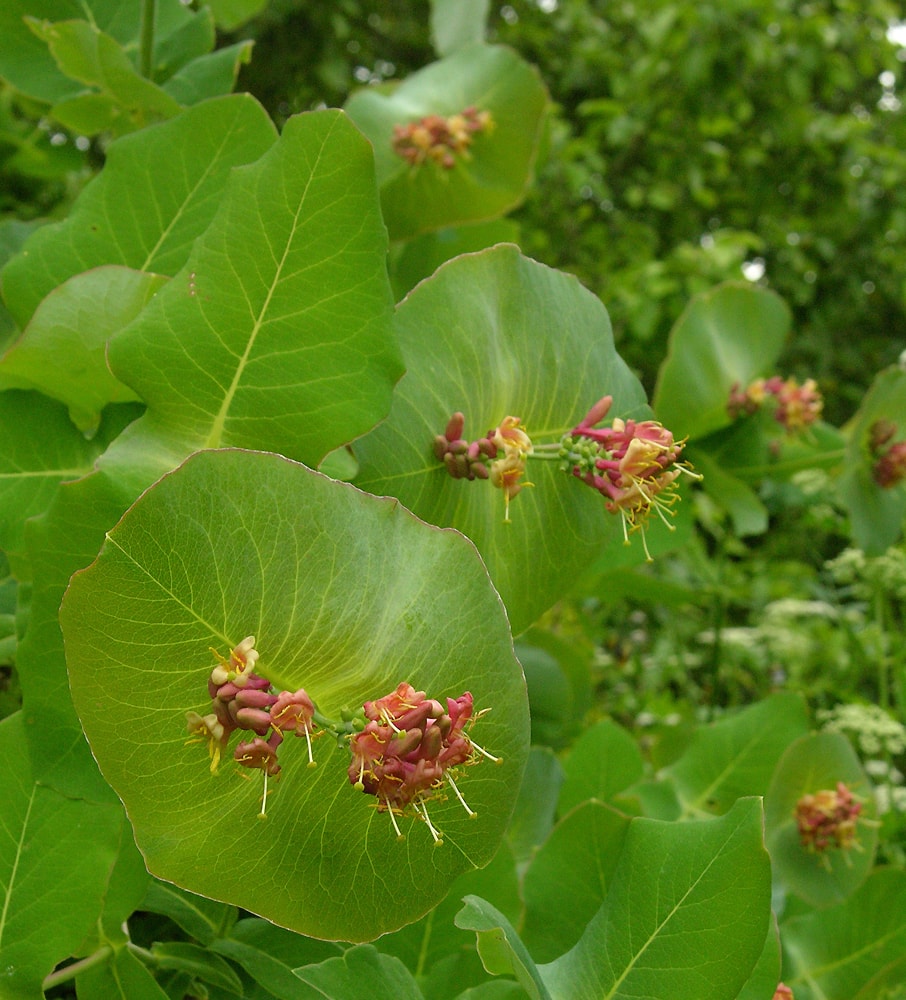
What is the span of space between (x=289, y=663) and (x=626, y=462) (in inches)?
6.2

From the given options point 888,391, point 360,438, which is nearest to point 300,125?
point 360,438

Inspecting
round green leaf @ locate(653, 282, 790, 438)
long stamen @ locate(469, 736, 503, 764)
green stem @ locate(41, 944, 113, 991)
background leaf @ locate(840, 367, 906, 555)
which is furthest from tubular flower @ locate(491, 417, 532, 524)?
background leaf @ locate(840, 367, 906, 555)

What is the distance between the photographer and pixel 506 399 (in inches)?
17.7

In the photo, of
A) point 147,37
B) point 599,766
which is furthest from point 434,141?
point 599,766

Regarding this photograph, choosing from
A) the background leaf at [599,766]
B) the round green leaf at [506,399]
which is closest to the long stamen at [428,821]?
the round green leaf at [506,399]

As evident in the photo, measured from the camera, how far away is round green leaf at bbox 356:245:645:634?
42 cm

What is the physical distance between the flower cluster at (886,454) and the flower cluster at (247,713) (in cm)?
66

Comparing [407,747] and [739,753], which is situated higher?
[407,747]

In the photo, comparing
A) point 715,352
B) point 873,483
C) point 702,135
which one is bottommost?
point 702,135

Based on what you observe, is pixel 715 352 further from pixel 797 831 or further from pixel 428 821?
pixel 428 821

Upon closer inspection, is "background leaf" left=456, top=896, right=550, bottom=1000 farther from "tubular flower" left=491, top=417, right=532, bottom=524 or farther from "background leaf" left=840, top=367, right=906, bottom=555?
"background leaf" left=840, top=367, right=906, bottom=555

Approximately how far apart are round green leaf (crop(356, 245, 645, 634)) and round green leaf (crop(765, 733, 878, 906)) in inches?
13.8

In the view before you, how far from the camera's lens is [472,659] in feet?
1.09

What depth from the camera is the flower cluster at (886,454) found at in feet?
2.74
